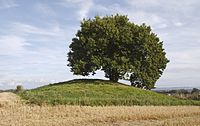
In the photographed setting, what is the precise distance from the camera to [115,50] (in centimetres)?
6444

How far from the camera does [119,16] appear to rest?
220ft

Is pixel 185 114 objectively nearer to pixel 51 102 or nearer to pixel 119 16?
pixel 51 102

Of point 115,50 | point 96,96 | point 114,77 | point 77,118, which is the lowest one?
point 77,118

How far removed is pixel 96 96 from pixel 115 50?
17.8 metres

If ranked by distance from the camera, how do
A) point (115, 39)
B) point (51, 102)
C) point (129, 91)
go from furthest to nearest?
point (115, 39), point (129, 91), point (51, 102)

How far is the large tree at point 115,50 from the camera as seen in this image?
204 feet

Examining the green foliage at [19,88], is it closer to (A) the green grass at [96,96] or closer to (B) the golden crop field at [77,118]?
(A) the green grass at [96,96]

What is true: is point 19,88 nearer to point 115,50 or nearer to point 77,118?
point 115,50

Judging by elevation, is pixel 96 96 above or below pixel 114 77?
below

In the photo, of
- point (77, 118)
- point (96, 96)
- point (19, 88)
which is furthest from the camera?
point (19, 88)

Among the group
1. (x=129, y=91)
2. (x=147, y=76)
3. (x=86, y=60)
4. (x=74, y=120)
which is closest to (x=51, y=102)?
(x=74, y=120)

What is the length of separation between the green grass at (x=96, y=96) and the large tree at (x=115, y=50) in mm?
3043

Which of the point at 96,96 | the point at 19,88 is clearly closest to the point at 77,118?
the point at 96,96

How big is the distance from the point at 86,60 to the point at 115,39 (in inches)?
224
